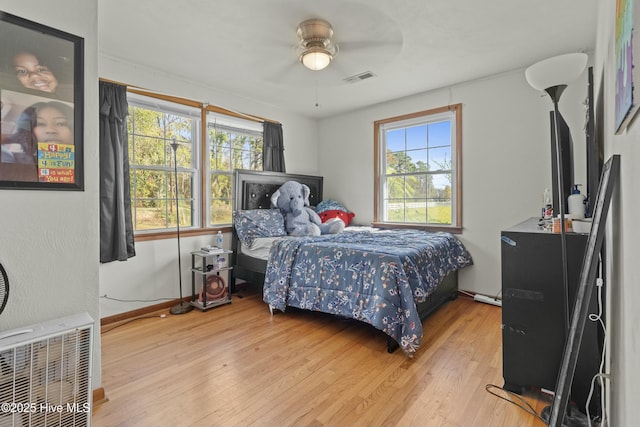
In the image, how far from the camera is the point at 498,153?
337 centimetres

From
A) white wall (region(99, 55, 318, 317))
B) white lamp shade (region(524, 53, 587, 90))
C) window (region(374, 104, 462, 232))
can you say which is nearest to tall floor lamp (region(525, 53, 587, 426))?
white lamp shade (region(524, 53, 587, 90))

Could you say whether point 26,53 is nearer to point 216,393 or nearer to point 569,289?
point 216,393

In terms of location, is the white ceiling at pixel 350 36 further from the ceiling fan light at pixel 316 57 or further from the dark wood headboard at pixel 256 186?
the dark wood headboard at pixel 256 186

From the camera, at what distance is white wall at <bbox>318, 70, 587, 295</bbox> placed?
3086mm

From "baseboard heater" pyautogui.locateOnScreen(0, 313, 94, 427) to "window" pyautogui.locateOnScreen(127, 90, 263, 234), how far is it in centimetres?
187

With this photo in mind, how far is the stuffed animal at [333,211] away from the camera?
14.3ft

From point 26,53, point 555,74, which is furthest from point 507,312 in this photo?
point 26,53

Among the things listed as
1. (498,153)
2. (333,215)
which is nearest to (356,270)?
(333,215)

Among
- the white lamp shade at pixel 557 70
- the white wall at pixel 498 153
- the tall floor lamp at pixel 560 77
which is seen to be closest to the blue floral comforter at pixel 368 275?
the white wall at pixel 498 153

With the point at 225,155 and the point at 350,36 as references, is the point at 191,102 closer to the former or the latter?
the point at 225,155

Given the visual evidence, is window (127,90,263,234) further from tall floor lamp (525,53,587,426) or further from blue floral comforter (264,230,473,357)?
tall floor lamp (525,53,587,426)

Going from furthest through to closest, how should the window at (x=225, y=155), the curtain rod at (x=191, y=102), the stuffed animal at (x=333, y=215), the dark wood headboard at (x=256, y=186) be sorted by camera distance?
the stuffed animal at (x=333, y=215), the dark wood headboard at (x=256, y=186), the window at (x=225, y=155), the curtain rod at (x=191, y=102)

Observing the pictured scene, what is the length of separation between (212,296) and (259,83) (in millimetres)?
2419

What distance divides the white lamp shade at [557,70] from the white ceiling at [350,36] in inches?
34.4
